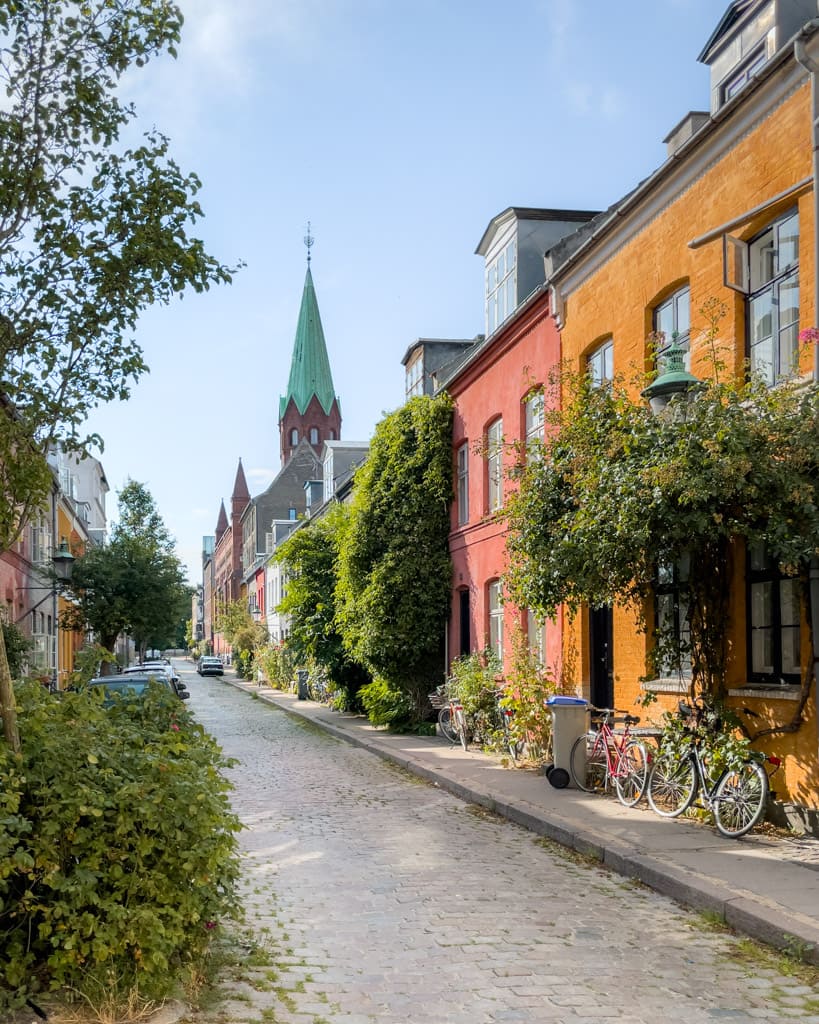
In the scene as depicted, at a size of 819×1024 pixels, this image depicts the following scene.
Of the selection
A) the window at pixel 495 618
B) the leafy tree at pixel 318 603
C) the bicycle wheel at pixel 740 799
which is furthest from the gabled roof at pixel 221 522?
the bicycle wheel at pixel 740 799

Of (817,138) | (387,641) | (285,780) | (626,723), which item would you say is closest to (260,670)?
(387,641)

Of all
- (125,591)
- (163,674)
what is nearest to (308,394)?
(125,591)

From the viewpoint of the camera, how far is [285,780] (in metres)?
14.7

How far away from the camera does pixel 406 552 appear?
70.8ft

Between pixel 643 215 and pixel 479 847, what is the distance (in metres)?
7.75

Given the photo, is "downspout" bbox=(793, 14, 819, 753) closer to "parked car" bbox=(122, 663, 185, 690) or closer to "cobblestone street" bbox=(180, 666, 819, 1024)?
"cobblestone street" bbox=(180, 666, 819, 1024)

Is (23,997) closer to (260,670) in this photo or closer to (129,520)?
(260,670)

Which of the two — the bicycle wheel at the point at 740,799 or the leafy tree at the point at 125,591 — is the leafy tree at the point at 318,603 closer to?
the leafy tree at the point at 125,591

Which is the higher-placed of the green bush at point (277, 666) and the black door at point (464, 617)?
the black door at point (464, 617)

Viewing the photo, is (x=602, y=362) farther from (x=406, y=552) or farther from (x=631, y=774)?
(x=406, y=552)

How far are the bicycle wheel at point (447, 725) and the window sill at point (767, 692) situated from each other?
9046 millimetres

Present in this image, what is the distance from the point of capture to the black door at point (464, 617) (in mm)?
21250

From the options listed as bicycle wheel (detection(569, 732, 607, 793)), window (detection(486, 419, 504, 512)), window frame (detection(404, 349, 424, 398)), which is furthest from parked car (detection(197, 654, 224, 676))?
bicycle wheel (detection(569, 732, 607, 793))

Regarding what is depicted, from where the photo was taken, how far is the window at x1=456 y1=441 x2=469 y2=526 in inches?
829
